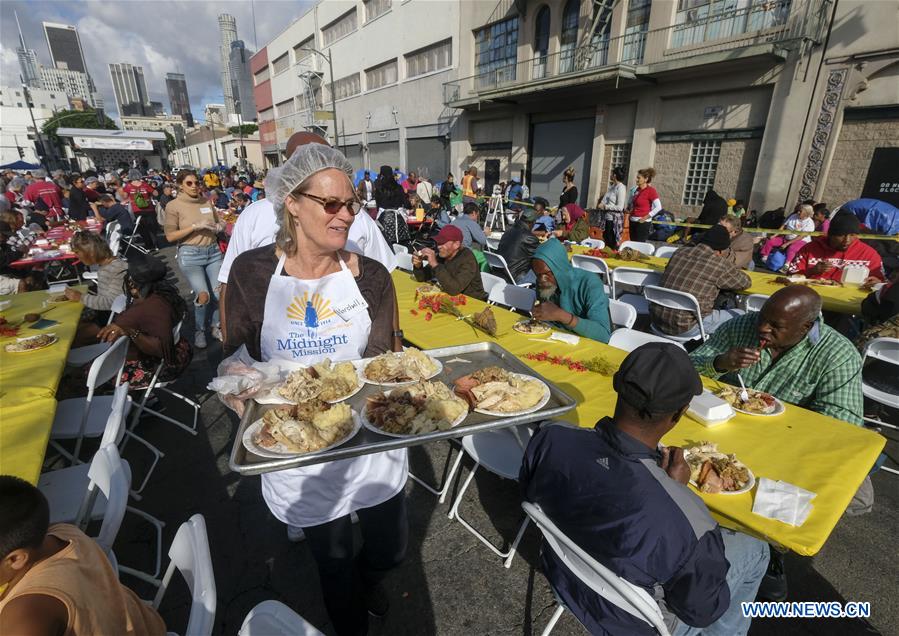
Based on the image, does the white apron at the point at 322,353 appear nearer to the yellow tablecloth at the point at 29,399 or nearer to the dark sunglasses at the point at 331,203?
the dark sunglasses at the point at 331,203

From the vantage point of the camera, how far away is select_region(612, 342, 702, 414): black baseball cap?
5.07 feet

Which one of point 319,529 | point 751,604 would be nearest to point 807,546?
point 751,604

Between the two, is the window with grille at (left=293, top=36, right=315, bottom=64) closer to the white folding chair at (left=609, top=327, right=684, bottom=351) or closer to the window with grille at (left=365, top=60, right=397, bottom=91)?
the window with grille at (left=365, top=60, right=397, bottom=91)

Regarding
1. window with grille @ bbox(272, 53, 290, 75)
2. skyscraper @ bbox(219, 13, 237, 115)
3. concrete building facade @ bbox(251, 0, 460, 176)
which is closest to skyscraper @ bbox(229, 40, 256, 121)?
skyscraper @ bbox(219, 13, 237, 115)

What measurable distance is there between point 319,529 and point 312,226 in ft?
4.48

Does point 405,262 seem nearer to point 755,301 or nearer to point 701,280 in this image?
point 701,280

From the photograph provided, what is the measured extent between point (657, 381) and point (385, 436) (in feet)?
3.67

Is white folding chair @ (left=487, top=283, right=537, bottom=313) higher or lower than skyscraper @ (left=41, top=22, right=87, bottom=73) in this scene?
lower

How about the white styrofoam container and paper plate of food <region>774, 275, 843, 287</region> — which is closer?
the white styrofoam container

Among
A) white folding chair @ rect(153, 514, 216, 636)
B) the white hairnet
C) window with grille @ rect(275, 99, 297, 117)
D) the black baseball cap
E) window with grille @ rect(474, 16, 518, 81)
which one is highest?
window with grille @ rect(275, 99, 297, 117)

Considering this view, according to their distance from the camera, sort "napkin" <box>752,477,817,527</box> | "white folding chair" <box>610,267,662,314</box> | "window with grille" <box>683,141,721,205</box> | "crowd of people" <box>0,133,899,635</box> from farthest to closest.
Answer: "window with grille" <box>683,141,721,205</box> < "white folding chair" <box>610,267,662,314</box> < "napkin" <box>752,477,817,527</box> < "crowd of people" <box>0,133,899,635</box>

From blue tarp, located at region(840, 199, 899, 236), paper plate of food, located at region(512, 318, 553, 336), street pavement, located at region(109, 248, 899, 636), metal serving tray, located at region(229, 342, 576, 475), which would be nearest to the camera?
metal serving tray, located at region(229, 342, 576, 475)

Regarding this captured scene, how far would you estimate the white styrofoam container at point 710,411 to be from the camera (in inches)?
88.2

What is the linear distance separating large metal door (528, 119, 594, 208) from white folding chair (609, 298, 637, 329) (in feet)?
47.4
